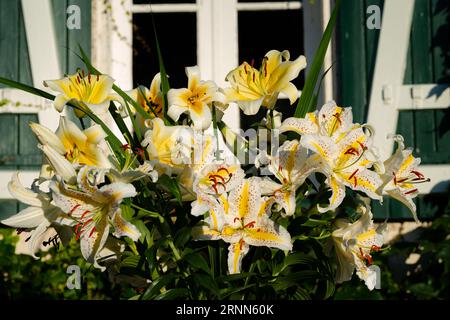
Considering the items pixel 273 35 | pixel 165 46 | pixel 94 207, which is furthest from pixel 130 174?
pixel 165 46

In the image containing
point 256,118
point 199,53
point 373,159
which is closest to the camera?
point 373,159

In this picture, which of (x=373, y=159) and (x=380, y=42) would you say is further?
(x=380, y=42)

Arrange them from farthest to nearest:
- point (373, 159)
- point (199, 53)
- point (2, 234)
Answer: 1. point (199, 53)
2. point (2, 234)
3. point (373, 159)

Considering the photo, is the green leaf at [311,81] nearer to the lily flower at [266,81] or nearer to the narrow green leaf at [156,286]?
the lily flower at [266,81]

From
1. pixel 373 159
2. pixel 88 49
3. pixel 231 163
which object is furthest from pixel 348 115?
pixel 88 49

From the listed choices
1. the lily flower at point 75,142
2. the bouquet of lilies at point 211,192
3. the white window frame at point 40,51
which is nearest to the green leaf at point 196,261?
the bouquet of lilies at point 211,192

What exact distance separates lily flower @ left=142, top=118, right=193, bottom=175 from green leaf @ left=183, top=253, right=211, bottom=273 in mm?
184

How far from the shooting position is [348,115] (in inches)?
47.0

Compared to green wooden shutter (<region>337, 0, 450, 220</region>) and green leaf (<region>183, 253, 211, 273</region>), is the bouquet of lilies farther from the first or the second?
green wooden shutter (<region>337, 0, 450, 220</region>)

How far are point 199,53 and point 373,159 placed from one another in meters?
2.20

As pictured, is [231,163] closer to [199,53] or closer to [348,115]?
[348,115]

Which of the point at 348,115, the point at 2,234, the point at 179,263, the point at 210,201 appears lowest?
the point at 2,234

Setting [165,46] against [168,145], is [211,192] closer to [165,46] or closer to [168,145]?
[168,145]

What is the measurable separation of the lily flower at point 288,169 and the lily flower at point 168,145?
177 millimetres
